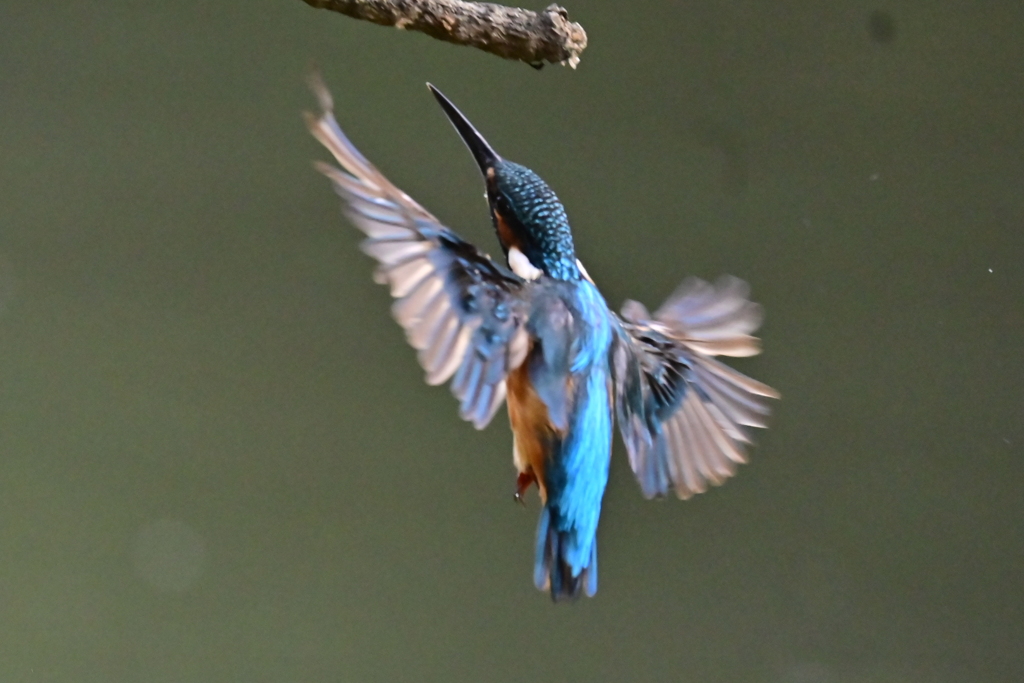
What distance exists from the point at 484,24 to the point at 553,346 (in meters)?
0.29

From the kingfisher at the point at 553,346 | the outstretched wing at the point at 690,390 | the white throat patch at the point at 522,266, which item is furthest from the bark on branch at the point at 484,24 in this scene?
the outstretched wing at the point at 690,390

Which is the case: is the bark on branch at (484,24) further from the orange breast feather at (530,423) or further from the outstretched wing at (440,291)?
the orange breast feather at (530,423)

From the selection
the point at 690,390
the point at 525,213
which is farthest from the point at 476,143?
the point at 690,390

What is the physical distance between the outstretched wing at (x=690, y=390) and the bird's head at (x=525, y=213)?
0.49 ft

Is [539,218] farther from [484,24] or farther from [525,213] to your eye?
[484,24]

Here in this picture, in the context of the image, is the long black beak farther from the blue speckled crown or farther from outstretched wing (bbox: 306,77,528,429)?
outstretched wing (bbox: 306,77,528,429)

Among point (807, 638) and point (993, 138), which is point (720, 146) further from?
point (807, 638)

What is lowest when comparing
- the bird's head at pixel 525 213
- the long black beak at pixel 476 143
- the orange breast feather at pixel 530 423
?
the orange breast feather at pixel 530 423

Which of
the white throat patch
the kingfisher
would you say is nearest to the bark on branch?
the kingfisher

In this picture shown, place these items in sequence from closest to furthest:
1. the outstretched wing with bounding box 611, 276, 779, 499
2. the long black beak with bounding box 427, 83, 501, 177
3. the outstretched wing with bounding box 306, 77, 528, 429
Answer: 1. the outstretched wing with bounding box 306, 77, 528, 429
2. the long black beak with bounding box 427, 83, 501, 177
3. the outstretched wing with bounding box 611, 276, 779, 499

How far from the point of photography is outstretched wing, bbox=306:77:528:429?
0.84 metres

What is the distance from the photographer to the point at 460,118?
0.98 m

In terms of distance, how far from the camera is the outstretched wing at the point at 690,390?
3.79 feet

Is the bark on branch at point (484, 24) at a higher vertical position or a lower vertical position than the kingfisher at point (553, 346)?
higher
